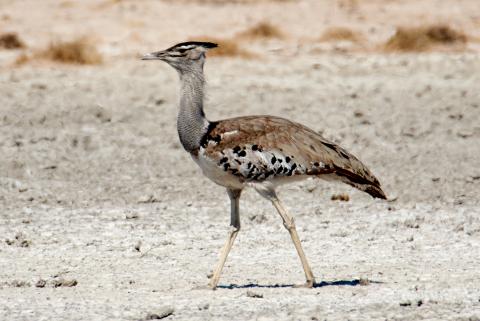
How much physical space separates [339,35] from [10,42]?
5.71 meters

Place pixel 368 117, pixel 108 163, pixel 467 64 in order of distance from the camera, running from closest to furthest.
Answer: pixel 108 163
pixel 368 117
pixel 467 64

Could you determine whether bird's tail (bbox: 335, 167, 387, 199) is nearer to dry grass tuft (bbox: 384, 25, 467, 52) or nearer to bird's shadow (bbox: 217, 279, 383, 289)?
bird's shadow (bbox: 217, 279, 383, 289)

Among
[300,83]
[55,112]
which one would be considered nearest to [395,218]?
→ [55,112]

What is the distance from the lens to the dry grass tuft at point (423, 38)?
20.7m

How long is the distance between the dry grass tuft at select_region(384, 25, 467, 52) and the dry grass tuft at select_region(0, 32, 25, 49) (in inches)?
233

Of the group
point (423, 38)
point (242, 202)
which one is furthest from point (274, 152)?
point (423, 38)

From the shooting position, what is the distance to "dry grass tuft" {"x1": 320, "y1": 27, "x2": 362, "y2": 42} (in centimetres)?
2242

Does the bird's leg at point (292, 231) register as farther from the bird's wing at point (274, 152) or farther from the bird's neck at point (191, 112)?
the bird's neck at point (191, 112)

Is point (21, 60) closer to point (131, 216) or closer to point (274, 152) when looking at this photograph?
point (131, 216)

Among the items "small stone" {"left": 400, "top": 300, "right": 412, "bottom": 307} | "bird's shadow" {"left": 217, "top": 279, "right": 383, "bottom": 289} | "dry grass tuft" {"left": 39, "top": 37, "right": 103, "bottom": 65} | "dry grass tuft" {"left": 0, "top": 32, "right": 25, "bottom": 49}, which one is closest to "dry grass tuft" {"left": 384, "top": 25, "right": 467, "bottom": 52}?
"dry grass tuft" {"left": 39, "top": 37, "right": 103, "bottom": 65}

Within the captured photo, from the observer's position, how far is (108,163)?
13.3 m

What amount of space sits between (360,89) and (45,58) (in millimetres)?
5135

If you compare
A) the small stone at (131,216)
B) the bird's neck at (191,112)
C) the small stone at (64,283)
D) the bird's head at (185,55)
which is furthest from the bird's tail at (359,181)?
the small stone at (131,216)

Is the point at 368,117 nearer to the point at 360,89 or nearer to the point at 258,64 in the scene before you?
the point at 360,89
